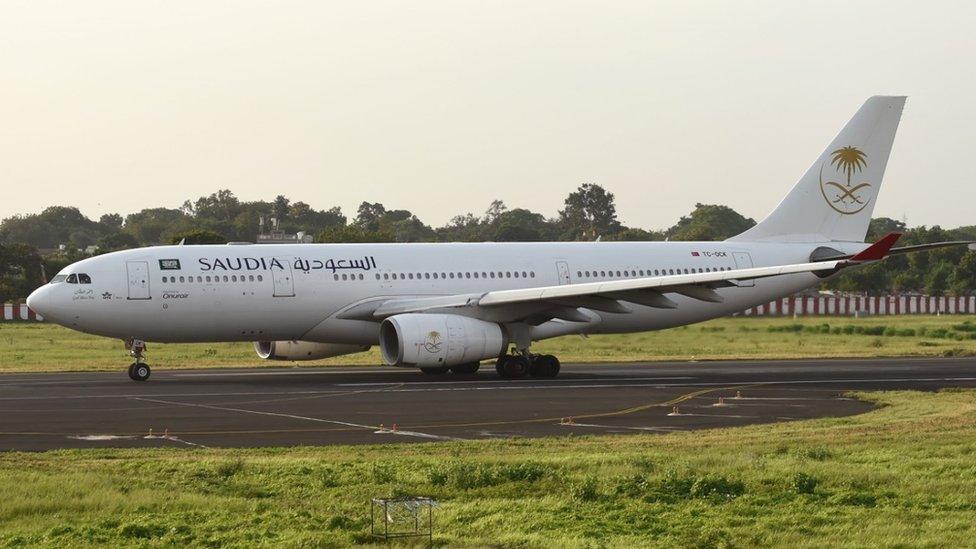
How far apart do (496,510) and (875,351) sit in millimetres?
34549

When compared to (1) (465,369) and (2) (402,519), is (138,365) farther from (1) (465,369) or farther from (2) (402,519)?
(2) (402,519)

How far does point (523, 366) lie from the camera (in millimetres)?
34688

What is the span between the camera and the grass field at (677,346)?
4262 centimetres

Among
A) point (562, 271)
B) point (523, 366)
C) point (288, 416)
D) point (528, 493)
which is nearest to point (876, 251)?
point (523, 366)

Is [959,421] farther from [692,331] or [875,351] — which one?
[692,331]

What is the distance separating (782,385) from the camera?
103ft

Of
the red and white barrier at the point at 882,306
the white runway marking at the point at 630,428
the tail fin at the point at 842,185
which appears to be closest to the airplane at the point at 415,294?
the tail fin at the point at 842,185

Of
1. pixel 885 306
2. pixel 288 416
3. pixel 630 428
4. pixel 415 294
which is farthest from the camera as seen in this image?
pixel 885 306

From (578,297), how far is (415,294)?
15.8ft

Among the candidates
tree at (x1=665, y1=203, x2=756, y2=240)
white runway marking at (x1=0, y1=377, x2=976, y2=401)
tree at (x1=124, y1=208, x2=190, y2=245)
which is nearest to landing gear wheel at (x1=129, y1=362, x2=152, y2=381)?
white runway marking at (x1=0, y1=377, x2=976, y2=401)

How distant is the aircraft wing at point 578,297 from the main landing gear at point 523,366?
98 centimetres

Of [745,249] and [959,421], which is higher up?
[745,249]

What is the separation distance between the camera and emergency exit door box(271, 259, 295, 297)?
34.1m

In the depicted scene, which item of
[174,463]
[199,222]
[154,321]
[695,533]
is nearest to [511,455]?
[174,463]
